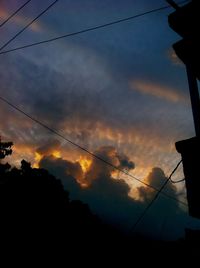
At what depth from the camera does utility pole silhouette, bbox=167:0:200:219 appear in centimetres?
505

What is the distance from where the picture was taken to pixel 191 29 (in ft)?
19.6

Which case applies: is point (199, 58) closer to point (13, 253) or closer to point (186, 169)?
point (186, 169)

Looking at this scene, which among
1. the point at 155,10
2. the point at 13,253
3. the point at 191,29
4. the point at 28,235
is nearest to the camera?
the point at 191,29

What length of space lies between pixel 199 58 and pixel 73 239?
27.9m

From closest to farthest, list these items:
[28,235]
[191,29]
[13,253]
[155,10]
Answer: [191,29]
[155,10]
[13,253]
[28,235]

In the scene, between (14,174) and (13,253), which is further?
(14,174)

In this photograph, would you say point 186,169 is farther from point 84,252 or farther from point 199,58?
point 84,252

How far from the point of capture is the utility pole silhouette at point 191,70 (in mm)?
5047

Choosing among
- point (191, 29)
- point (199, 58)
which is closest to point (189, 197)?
point (199, 58)

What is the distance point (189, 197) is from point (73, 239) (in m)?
27.2

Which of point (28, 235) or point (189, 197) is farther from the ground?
point (189, 197)

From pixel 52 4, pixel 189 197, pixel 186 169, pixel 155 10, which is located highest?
pixel 155 10

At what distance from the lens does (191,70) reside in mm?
6445

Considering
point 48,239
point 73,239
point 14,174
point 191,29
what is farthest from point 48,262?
point 191,29
